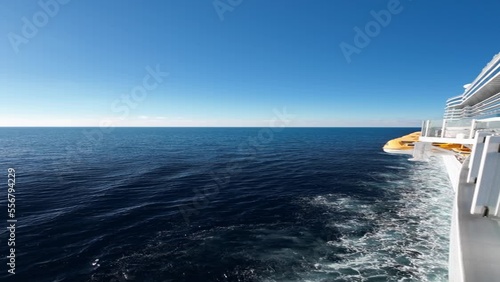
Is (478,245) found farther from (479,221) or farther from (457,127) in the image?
(457,127)

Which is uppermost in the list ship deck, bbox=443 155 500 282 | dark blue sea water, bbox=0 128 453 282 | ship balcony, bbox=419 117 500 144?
ship balcony, bbox=419 117 500 144

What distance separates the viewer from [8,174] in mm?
30812

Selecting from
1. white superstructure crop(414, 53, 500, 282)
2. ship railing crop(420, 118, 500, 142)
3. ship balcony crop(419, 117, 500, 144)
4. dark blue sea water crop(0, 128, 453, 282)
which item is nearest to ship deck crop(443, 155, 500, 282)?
white superstructure crop(414, 53, 500, 282)

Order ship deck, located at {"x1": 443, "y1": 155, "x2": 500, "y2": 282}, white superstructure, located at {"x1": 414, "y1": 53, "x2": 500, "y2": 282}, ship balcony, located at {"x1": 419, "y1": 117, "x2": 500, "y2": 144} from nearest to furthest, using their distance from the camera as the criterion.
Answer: ship deck, located at {"x1": 443, "y1": 155, "x2": 500, "y2": 282}, white superstructure, located at {"x1": 414, "y1": 53, "x2": 500, "y2": 282}, ship balcony, located at {"x1": 419, "y1": 117, "x2": 500, "y2": 144}

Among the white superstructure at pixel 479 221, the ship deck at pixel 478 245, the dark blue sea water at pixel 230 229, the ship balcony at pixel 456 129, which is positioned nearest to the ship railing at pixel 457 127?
the ship balcony at pixel 456 129

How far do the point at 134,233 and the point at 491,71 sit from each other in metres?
32.8

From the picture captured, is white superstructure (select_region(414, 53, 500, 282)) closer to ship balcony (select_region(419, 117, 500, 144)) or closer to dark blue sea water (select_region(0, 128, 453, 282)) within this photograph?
dark blue sea water (select_region(0, 128, 453, 282))

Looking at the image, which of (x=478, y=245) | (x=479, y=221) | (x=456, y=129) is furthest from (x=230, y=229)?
(x=456, y=129)

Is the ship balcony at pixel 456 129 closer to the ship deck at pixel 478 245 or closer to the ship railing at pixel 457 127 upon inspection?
the ship railing at pixel 457 127

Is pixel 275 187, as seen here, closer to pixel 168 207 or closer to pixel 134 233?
pixel 168 207

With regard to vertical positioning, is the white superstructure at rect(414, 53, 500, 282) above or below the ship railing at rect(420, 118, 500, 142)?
below

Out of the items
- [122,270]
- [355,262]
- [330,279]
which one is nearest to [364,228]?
[355,262]

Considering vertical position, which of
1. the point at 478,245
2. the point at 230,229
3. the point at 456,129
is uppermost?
the point at 456,129

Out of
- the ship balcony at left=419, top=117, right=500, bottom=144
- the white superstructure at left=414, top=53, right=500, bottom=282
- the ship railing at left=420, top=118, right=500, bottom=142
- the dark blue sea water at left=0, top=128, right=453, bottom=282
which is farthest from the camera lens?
the ship railing at left=420, top=118, right=500, bottom=142
